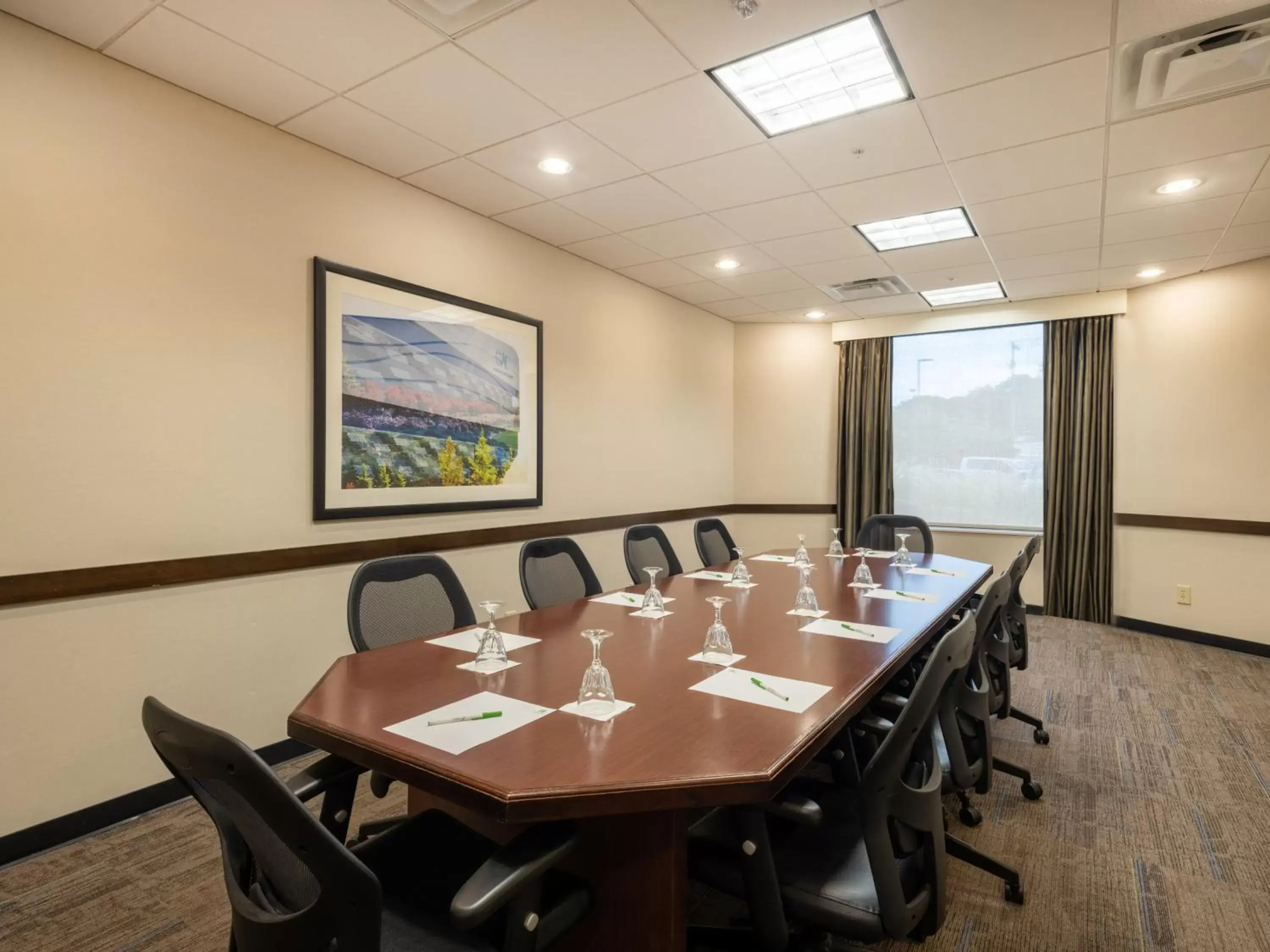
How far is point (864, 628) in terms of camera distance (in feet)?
8.02

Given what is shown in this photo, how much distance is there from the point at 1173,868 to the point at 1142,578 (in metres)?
3.96

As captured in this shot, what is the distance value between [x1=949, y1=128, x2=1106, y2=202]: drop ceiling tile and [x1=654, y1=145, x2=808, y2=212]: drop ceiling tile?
81 cm

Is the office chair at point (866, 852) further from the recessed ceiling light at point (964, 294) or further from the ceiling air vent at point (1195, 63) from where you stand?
the recessed ceiling light at point (964, 294)

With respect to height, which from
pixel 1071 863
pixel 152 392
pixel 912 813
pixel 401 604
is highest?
pixel 152 392

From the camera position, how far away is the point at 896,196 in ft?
12.2

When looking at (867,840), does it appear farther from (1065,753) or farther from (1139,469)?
(1139,469)

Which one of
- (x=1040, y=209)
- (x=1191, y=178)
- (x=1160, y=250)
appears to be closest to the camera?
(x=1191, y=178)

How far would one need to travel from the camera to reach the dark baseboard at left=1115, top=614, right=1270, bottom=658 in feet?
16.2

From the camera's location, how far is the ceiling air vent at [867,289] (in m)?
5.47

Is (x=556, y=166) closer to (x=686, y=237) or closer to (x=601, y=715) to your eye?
(x=686, y=237)

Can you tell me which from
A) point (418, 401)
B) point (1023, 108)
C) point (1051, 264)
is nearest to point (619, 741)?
point (418, 401)

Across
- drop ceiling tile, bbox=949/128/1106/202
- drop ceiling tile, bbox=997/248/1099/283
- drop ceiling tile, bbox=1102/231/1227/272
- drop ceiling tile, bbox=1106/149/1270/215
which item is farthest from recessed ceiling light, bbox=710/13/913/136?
drop ceiling tile, bbox=1102/231/1227/272

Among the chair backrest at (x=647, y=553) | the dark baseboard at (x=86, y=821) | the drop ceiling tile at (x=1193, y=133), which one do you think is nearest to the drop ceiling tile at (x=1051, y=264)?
the drop ceiling tile at (x=1193, y=133)

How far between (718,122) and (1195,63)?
170cm
